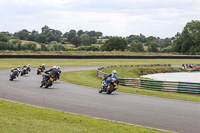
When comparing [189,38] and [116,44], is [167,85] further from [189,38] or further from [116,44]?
[116,44]

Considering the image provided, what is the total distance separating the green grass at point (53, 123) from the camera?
876 centimetres

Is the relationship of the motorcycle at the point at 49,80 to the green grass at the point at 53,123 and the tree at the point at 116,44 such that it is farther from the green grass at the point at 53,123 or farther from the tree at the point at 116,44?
the tree at the point at 116,44

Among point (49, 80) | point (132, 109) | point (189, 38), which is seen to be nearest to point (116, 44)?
point (189, 38)

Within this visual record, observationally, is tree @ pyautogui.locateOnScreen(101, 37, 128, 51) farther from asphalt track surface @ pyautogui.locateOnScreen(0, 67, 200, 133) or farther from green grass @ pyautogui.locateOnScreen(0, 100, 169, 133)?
green grass @ pyautogui.locateOnScreen(0, 100, 169, 133)

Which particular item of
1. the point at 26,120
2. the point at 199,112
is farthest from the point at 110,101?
the point at 26,120

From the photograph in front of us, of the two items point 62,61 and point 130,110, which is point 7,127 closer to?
point 130,110

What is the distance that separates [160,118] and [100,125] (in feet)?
8.28

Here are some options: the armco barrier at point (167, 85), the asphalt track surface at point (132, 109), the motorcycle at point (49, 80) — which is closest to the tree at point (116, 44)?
the armco barrier at point (167, 85)

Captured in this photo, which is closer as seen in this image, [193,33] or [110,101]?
[110,101]

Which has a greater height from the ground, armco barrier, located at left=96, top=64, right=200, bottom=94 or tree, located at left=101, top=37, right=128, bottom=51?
tree, located at left=101, top=37, right=128, bottom=51

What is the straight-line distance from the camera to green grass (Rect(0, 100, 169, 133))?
876cm

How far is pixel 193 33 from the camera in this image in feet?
420

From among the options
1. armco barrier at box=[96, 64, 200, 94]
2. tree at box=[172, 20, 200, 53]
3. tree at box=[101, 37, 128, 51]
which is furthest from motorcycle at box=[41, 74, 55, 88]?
tree at box=[101, 37, 128, 51]

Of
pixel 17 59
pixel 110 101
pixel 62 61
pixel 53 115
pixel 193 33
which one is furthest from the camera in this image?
pixel 193 33
